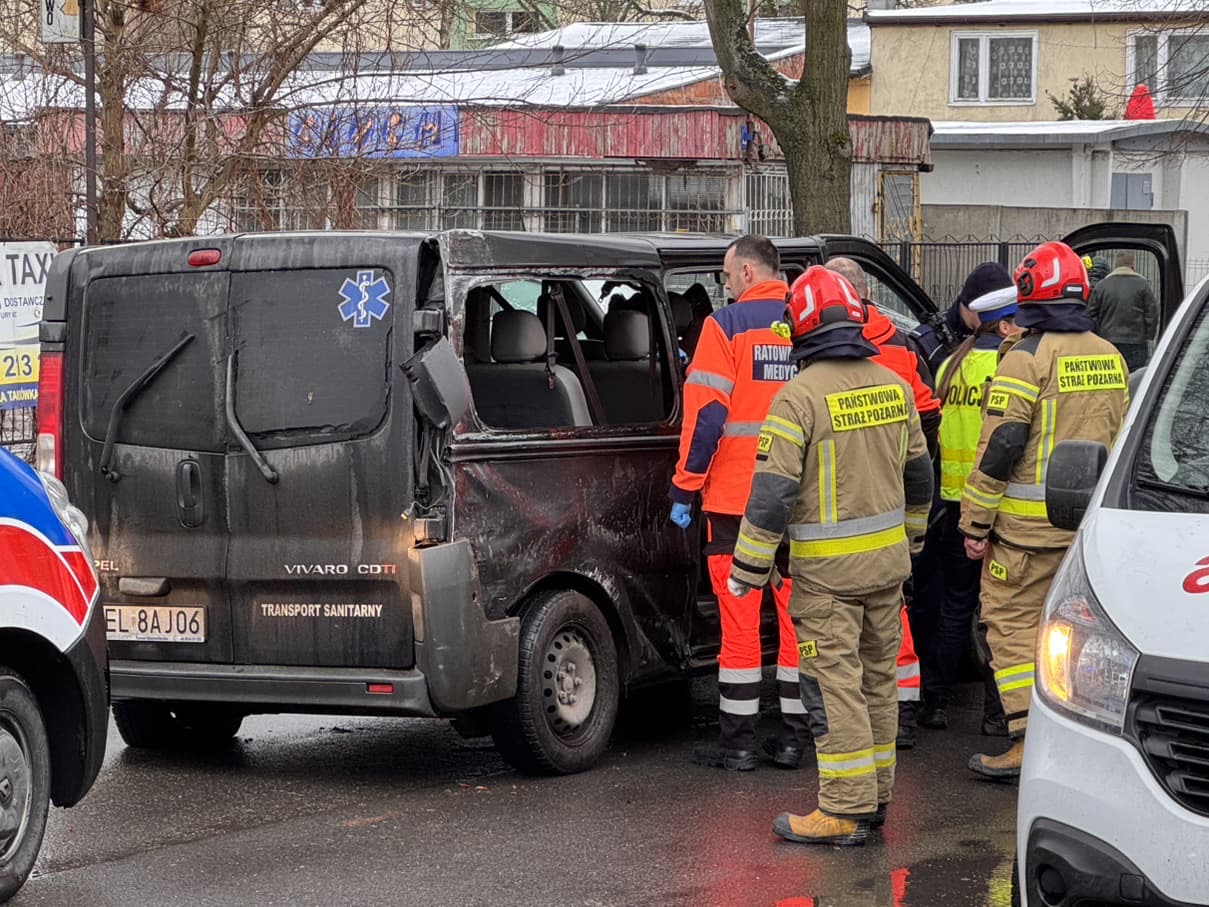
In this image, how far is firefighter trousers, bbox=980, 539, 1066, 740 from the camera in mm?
6906

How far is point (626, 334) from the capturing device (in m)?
7.98

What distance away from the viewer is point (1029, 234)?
1094 inches

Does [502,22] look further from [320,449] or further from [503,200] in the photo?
[320,449]

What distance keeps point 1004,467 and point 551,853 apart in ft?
7.12

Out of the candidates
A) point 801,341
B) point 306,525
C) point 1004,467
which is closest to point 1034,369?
point 1004,467

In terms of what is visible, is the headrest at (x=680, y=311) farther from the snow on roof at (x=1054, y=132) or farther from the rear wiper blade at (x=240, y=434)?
the snow on roof at (x=1054, y=132)

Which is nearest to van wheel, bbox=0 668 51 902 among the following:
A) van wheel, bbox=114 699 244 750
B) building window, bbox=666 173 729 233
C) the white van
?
van wheel, bbox=114 699 244 750

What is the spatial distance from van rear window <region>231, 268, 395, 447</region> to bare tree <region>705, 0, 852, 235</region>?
26.6ft

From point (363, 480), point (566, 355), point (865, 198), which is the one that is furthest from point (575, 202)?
point (363, 480)

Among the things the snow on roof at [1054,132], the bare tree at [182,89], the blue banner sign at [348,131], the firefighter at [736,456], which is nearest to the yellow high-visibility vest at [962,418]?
the firefighter at [736,456]

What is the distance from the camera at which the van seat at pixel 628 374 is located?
790 cm

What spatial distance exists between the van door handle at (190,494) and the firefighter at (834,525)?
6.69 ft

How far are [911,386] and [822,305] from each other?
180 centimetres

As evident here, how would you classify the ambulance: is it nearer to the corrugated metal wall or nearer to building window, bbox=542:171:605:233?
the corrugated metal wall
